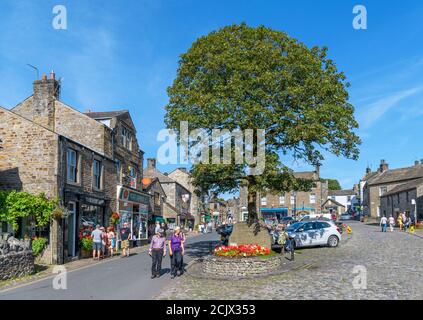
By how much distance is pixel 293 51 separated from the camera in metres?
17.9

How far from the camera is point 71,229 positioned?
890 inches

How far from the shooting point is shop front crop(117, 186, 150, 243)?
99.8 ft

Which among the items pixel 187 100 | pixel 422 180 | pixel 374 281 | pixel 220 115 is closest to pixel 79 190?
pixel 187 100

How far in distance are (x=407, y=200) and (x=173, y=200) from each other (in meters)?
29.6

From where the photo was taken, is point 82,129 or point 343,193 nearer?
point 82,129

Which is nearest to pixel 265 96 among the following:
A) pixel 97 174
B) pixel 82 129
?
pixel 97 174

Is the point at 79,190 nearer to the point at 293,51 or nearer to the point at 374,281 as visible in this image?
the point at 293,51

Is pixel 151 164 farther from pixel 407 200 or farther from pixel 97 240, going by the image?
pixel 97 240

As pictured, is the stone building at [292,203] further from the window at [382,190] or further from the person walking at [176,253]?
the person walking at [176,253]

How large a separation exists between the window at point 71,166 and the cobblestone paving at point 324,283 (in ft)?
34.2

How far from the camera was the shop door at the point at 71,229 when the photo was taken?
22312mm

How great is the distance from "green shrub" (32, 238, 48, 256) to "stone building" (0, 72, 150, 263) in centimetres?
31

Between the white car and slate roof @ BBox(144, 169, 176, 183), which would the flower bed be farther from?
slate roof @ BBox(144, 169, 176, 183)

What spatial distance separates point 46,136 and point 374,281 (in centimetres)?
1616
